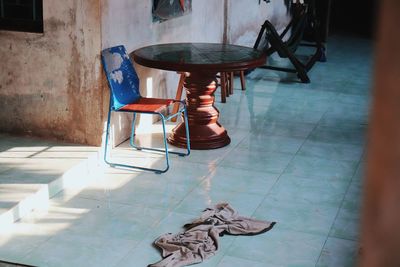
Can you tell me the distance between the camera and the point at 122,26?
18.1 feet

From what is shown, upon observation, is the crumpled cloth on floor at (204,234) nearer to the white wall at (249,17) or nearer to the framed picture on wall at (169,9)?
the framed picture on wall at (169,9)

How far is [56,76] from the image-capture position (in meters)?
5.33

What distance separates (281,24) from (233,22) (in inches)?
127

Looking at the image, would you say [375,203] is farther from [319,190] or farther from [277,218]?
[319,190]

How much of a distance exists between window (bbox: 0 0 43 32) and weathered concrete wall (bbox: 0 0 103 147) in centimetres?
8

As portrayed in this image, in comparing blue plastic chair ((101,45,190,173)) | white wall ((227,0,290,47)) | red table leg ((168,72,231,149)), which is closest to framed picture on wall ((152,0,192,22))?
red table leg ((168,72,231,149))

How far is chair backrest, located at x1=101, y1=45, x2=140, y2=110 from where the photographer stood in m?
5.07

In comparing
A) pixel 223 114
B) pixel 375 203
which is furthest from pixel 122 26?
pixel 375 203

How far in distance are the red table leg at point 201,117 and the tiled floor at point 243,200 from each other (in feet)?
0.49

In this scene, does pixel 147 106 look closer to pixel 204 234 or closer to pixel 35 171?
pixel 35 171

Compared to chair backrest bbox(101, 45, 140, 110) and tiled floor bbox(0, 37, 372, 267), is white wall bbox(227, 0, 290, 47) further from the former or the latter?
chair backrest bbox(101, 45, 140, 110)

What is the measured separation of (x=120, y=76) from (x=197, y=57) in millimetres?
779

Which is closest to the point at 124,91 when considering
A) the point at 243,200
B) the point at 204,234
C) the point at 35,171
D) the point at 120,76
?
the point at 120,76

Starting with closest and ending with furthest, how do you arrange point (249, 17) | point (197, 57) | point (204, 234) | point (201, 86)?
point (204, 234), point (197, 57), point (201, 86), point (249, 17)
